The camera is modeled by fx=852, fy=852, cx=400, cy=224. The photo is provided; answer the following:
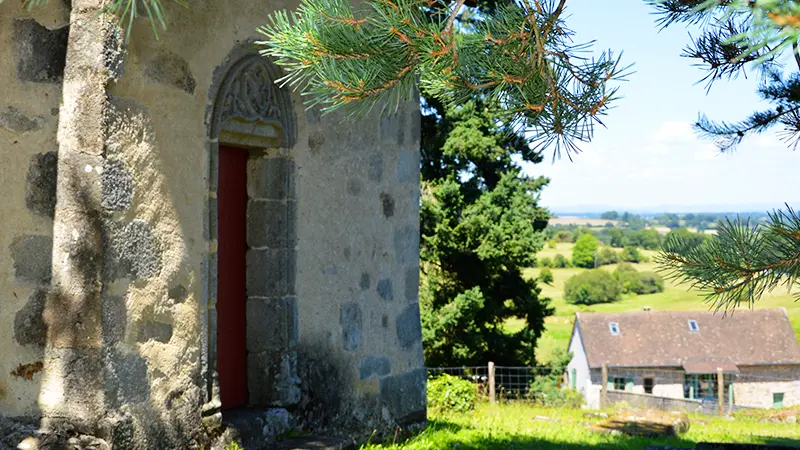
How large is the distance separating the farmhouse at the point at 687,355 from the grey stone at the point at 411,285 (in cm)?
2947

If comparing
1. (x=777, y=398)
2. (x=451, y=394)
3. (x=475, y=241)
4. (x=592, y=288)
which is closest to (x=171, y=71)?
(x=451, y=394)

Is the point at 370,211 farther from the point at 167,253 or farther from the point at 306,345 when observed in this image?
the point at 167,253

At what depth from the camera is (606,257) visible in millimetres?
84625

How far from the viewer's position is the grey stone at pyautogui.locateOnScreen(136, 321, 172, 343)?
4.02 m

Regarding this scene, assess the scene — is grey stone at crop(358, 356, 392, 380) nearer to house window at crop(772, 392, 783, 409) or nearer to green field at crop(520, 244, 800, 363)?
house window at crop(772, 392, 783, 409)

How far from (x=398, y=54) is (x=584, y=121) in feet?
2.66

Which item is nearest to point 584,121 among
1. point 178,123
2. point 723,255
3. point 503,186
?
point 723,255

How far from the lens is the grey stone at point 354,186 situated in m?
5.77

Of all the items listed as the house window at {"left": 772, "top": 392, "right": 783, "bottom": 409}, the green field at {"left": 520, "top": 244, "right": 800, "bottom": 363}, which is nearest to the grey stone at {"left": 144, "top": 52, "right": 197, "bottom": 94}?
the house window at {"left": 772, "top": 392, "right": 783, "bottom": 409}

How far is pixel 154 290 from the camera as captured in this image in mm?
4082

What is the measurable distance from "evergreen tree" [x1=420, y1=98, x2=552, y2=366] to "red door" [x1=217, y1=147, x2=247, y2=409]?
10.9 metres

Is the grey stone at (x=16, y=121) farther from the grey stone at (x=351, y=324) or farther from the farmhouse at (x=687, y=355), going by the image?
the farmhouse at (x=687, y=355)

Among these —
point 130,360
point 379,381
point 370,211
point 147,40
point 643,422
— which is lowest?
point 643,422

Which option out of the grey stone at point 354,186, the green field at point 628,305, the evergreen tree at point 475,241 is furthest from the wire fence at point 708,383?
the grey stone at point 354,186
